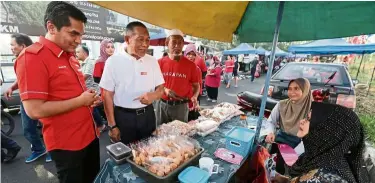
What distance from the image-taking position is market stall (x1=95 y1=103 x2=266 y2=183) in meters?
1.42

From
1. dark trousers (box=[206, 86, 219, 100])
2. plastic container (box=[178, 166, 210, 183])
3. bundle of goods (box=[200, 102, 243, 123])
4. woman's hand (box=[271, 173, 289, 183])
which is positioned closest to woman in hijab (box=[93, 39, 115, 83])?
bundle of goods (box=[200, 102, 243, 123])

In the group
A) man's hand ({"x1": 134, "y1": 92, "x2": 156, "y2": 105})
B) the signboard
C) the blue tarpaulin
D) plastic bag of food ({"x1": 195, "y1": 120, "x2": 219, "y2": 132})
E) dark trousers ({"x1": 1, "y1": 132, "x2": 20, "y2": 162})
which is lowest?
dark trousers ({"x1": 1, "y1": 132, "x2": 20, "y2": 162})

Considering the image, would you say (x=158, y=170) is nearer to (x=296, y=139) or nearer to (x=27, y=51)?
(x=27, y=51)

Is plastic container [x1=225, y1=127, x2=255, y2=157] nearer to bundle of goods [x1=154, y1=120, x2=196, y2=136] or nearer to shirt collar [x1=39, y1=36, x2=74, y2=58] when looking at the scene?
bundle of goods [x1=154, y1=120, x2=196, y2=136]

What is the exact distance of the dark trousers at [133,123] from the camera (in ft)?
6.46

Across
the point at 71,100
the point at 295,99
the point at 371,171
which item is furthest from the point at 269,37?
the point at 71,100

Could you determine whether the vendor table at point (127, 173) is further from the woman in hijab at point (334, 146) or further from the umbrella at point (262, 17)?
the woman in hijab at point (334, 146)

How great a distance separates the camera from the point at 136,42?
6.28ft

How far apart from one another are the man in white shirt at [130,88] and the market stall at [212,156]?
29 cm

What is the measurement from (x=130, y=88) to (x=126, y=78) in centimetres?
11

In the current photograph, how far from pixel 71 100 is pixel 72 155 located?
51cm

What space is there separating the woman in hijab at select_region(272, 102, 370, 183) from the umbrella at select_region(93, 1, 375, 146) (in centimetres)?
54

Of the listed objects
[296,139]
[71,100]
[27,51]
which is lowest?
[296,139]

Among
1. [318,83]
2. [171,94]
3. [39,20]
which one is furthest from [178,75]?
[39,20]
